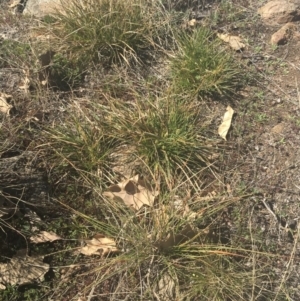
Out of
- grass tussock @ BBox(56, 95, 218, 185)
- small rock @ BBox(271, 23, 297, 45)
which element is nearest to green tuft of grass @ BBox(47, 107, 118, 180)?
grass tussock @ BBox(56, 95, 218, 185)

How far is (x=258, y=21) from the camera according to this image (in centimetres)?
367

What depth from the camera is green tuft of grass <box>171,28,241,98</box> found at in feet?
10.0

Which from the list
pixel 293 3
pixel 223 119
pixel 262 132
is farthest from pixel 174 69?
pixel 293 3

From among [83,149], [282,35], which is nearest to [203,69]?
[282,35]

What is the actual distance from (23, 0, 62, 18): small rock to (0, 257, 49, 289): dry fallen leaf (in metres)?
1.83

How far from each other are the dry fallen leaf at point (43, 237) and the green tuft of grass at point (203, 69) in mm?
1216

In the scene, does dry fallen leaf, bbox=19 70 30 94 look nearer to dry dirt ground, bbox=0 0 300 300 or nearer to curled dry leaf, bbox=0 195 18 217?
dry dirt ground, bbox=0 0 300 300

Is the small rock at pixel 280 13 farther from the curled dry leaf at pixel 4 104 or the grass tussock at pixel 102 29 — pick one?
the curled dry leaf at pixel 4 104

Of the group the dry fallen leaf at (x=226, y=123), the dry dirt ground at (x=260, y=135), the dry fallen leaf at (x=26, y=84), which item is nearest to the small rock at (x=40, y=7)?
the dry dirt ground at (x=260, y=135)

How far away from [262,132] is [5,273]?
67.8 inches

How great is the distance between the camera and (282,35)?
11.5ft

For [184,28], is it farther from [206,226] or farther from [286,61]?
[206,226]

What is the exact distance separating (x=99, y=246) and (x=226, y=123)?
45.1 inches

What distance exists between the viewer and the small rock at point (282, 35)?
11.5ft
